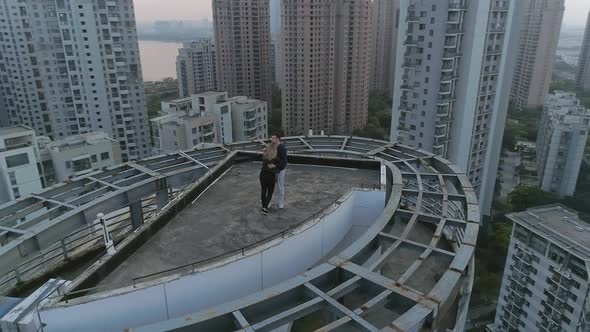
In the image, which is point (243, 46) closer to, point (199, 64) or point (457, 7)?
point (199, 64)

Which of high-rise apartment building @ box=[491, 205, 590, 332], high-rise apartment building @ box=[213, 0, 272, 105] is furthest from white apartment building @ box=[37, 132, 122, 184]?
high-rise apartment building @ box=[213, 0, 272, 105]

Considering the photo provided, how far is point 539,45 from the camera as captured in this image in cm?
7169

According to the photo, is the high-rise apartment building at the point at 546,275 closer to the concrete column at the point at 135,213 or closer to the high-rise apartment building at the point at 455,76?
the high-rise apartment building at the point at 455,76

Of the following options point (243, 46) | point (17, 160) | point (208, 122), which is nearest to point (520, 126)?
point (243, 46)

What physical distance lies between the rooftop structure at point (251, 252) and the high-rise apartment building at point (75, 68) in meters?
34.1

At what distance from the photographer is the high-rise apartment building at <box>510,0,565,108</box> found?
234 ft

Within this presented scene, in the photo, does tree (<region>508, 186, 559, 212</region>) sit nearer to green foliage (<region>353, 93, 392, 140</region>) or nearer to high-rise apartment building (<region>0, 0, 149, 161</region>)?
green foliage (<region>353, 93, 392, 140</region>)

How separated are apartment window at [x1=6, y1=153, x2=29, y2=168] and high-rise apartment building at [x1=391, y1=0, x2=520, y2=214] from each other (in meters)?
27.5

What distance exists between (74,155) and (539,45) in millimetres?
77790

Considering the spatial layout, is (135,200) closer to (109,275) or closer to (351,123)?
(109,275)

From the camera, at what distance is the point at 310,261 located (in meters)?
7.30

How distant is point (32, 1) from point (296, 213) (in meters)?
49.2

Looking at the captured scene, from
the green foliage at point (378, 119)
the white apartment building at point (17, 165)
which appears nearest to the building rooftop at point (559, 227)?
the white apartment building at point (17, 165)

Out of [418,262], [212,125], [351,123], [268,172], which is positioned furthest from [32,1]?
[418,262]
